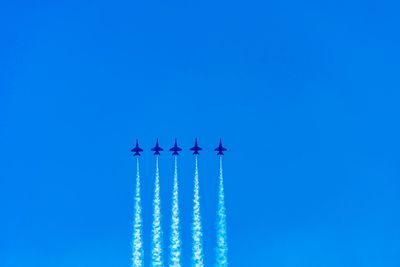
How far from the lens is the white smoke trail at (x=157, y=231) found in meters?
36.1

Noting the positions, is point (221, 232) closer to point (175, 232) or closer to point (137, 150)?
point (175, 232)

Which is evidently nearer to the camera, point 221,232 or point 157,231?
point 221,232

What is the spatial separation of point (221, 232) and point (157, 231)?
8.63 ft

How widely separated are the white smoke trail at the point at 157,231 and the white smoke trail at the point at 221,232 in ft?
7.77

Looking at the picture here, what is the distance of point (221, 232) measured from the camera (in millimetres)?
36000

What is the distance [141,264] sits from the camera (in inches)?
1422

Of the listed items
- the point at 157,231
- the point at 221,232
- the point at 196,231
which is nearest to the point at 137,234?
the point at 157,231

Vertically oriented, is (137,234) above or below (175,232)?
below

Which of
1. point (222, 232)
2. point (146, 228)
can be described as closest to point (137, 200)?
point (146, 228)

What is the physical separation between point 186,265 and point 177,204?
8.20ft

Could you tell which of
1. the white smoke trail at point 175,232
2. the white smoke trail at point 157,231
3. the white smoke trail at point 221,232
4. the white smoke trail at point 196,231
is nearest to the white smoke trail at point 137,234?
the white smoke trail at point 157,231

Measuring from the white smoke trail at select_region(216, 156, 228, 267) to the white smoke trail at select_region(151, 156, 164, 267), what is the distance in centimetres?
237

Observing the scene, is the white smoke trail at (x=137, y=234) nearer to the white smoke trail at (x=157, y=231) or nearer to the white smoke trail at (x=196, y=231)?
the white smoke trail at (x=157, y=231)

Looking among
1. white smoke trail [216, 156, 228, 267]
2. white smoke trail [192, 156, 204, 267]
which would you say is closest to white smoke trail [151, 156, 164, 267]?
white smoke trail [192, 156, 204, 267]
